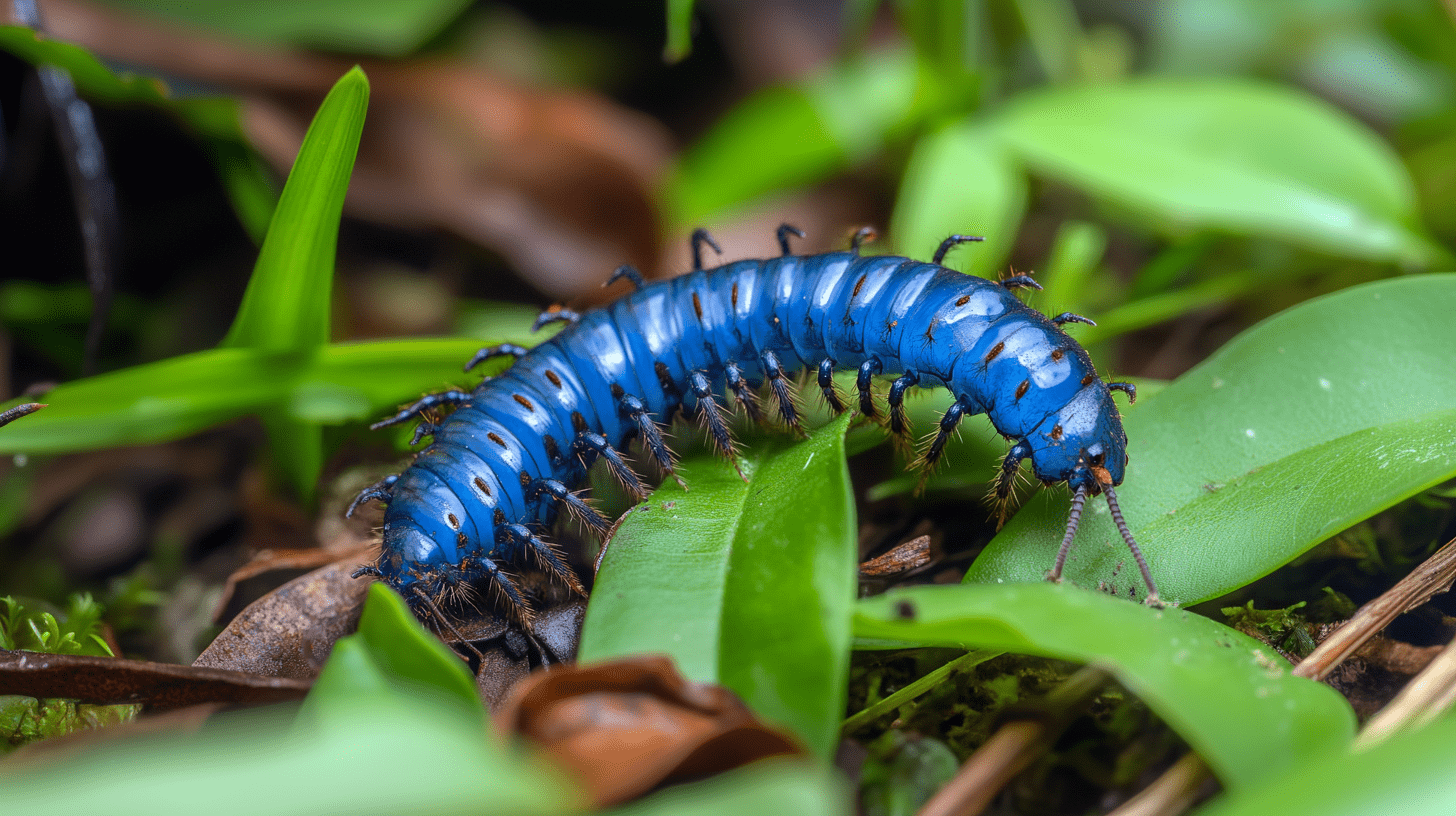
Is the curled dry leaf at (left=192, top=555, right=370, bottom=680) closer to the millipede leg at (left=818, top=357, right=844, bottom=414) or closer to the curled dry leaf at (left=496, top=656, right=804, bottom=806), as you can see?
the curled dry leaf at (left=496, top=656, right=804, bottom=806)

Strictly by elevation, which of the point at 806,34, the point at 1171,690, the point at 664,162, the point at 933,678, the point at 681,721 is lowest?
the point at 933,678

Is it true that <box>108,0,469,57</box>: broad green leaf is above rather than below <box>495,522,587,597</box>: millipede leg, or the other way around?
above

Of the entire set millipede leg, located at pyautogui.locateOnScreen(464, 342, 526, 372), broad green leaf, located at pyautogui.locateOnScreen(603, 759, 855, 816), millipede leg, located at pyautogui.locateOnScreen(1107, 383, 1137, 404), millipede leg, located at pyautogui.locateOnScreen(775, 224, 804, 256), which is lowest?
millipede leg, located at pyautogui.locateOnScreen(464, 342, 526, 372)

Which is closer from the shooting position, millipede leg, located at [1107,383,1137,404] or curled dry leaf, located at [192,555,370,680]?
curled dry leaf, located at [192,555,370,680]

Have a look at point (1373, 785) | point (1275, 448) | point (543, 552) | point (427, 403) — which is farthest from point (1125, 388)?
point (427, 403)

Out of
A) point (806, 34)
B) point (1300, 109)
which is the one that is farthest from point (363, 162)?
point (1300, 109)

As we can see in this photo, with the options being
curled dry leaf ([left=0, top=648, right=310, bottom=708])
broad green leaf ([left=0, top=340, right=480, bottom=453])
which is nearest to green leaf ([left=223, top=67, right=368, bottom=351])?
broad green leaf ([left=0, top=340, right=480, bottom=453])

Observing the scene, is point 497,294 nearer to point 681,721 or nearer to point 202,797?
point 681,721
